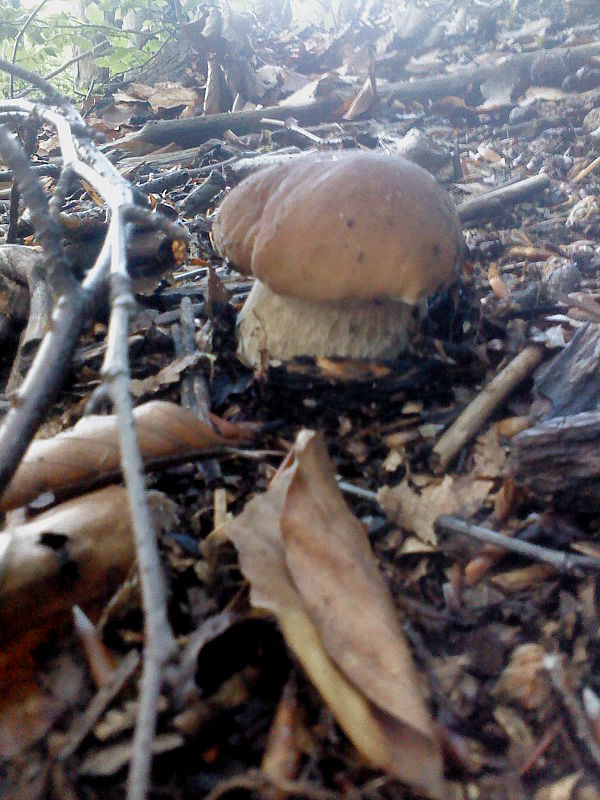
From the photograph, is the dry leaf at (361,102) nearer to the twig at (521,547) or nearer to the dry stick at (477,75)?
the dry stick at (477,75)

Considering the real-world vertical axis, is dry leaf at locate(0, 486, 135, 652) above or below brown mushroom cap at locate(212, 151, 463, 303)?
below

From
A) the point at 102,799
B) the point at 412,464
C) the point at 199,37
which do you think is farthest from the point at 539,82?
the point at 102,799

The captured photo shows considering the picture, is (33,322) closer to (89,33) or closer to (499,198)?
(499,198)

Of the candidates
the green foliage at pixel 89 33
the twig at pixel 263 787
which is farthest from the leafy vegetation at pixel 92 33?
the twig at pixel 263 787

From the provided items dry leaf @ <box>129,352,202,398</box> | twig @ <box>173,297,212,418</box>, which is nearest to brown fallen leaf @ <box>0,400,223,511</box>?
twig @ <box>173,297,212,418</box>

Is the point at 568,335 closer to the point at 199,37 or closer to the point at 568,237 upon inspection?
the point at 568,237

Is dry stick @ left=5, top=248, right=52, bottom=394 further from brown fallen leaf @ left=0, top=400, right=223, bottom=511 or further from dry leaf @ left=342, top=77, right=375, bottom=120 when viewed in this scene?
dry leaf @ left=342, top=77, right=375, bottom=120

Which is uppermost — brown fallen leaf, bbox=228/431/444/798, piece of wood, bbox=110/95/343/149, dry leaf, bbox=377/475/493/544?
piece of wood, bbox=110/95/343/149
